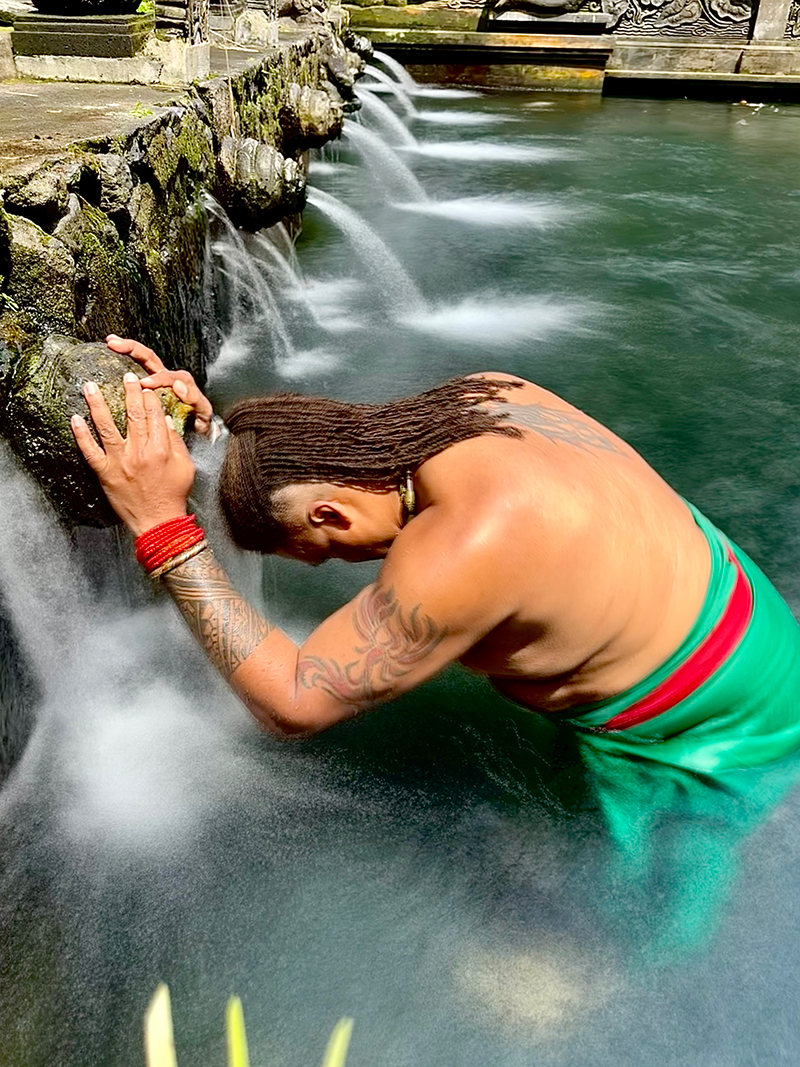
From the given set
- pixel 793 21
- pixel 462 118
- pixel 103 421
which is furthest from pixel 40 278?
pixel 793 21

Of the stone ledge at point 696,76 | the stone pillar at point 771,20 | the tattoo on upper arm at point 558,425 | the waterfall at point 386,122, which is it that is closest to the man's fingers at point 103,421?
the tattoo on upper arm at point 558,425

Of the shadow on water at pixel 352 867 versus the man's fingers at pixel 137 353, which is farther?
the man's fingers at pixel 137 353

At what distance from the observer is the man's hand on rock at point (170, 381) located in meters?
2.30

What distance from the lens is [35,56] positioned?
18.1 ft

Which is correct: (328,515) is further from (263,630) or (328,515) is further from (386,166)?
(386,166)

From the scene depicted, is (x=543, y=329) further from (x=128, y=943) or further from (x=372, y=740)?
(x=128, y=943)

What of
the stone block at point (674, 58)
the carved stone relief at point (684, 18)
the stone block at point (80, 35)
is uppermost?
the carved stone relief at point (684, 18)

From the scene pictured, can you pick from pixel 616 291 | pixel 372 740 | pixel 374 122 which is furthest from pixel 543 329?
pixel 374 122

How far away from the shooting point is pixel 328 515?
2.10m

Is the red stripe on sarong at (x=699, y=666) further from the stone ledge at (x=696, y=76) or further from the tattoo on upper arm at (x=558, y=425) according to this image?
the stone ledge at (x=696, y=76)

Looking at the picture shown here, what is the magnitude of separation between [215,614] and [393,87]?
1535 cm

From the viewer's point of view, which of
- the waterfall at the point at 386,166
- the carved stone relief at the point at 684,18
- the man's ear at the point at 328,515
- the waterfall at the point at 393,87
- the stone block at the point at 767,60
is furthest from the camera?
Answer: the carved stone relief at the point at 684,18

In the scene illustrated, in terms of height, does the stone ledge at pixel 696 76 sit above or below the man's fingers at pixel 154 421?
above

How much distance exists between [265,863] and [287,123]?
7525mm
